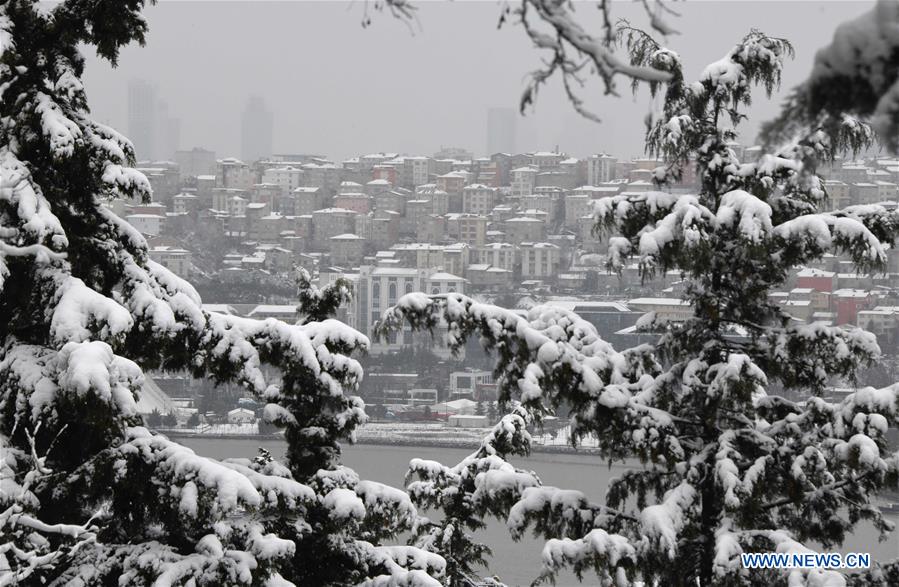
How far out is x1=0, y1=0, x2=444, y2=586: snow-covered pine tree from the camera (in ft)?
6.84

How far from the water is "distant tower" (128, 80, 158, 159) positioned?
242 ft

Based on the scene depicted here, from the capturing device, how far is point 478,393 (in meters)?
28.1

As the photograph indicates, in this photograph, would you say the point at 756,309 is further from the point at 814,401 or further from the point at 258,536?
the point at 258,536

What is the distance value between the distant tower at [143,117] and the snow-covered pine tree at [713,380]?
9225cm

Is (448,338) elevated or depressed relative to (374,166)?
depressed

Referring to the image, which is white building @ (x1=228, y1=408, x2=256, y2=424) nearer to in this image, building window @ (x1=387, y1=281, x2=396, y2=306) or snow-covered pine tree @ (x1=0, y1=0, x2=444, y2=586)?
building window @ (x1=387, y1=281, x2=396, y2=306)

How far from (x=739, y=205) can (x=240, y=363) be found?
4.77 ft

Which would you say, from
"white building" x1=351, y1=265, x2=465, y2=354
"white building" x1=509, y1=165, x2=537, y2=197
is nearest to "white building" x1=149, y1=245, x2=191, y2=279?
"white building" x1=351, y1=265, x2=465, y2=354

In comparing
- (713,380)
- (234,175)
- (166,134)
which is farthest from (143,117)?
(713,380)

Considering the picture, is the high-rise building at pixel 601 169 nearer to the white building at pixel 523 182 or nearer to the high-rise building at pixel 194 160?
the white building at pixel 523 182

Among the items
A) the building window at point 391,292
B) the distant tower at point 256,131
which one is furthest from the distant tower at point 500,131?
the building window at point 391,292

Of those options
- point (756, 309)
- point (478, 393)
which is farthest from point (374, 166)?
point (756, 309)

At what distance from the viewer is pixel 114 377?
1.98m

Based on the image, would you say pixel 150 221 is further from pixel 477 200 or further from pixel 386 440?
pixel 386 440
